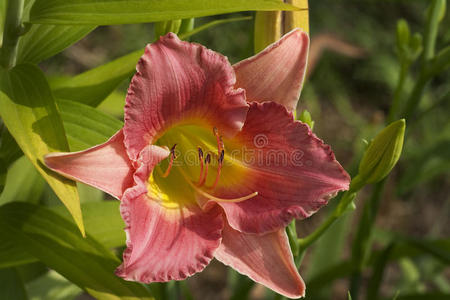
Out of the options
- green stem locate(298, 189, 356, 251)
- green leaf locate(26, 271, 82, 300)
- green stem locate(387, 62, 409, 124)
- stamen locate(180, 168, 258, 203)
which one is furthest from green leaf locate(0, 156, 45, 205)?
green stem locate(387, 62, 409, 124)

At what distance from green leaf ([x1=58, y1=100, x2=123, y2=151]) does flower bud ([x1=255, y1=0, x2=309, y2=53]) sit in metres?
0.22

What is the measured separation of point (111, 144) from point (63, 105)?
12cm

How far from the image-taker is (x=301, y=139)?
A: 0.69m

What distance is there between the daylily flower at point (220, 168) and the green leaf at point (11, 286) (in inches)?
10.3

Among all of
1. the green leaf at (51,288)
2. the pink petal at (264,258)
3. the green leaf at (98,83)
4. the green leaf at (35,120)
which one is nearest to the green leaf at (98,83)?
the green leaf at (98,83)

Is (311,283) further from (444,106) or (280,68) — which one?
(444,106)

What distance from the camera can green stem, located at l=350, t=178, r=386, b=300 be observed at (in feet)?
3.26

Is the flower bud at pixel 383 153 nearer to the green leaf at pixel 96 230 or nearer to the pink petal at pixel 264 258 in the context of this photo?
the pink petal at pixel 264 258

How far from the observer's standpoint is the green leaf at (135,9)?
62 cm

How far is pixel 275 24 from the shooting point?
764mm

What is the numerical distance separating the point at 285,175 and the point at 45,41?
0.34m

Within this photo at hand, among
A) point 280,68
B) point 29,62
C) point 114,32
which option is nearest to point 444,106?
point 114,32

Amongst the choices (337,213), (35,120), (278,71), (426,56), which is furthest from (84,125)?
(426,56)

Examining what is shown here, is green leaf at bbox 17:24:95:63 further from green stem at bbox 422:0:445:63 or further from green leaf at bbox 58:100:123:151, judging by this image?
green stem at bbox 422:0:445:63
